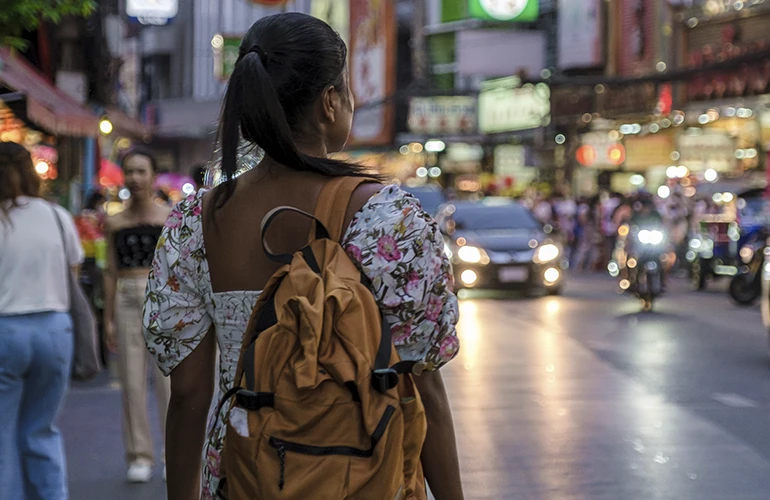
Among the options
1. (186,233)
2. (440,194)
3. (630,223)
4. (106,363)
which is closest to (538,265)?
(630,223)

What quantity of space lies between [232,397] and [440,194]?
26.1 metres

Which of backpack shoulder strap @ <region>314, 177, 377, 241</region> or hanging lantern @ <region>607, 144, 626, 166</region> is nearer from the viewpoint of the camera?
backpack shoulder strap @ <region>314, 177, 377, 241</region>

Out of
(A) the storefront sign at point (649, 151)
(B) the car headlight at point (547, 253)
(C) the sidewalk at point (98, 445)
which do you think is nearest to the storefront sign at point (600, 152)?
(A) the storefront sign at point (649, 151)

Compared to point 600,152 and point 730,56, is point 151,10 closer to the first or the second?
point 730,56

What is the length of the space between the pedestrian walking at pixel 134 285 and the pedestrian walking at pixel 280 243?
14.8 ft

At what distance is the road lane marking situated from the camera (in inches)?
380

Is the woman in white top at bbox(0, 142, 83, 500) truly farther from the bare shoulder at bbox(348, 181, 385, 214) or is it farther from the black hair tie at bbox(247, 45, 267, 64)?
the bare shoulder at bbox(348, 181, 385, 214)

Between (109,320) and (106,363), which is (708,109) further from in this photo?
(109,320)

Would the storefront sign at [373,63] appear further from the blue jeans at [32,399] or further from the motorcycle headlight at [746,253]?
the blue jeans at [32,399]

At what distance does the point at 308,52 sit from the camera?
254 centimetres

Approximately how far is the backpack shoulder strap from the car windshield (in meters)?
19.6

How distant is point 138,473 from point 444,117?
150ft

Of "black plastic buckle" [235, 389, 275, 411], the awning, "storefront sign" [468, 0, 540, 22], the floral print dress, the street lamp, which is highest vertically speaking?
"storefront sign" [468, 0, 540, 22]

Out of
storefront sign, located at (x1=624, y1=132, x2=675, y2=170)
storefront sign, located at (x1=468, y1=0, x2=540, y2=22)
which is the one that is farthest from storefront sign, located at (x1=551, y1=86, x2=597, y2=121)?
storefront sign, located at (x1=468, y1=0, x2=540, y2=22)
